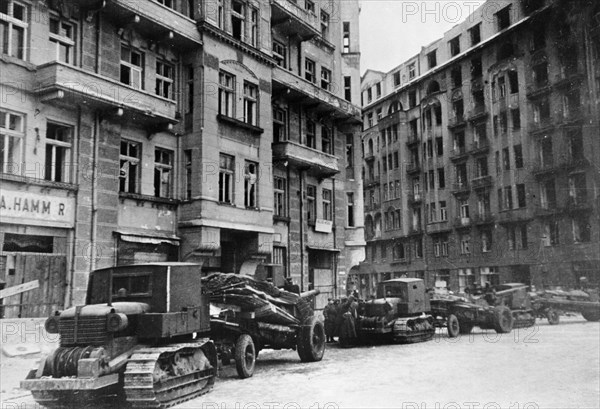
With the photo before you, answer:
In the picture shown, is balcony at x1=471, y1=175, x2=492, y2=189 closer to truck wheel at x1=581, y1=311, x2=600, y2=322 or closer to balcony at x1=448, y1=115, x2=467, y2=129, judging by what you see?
balcony at x1=448, y1=115, x2=467, y2=129

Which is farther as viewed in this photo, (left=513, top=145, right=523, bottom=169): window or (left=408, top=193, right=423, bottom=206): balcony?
(left=408, top=193, right=423, bottom=206): balcony

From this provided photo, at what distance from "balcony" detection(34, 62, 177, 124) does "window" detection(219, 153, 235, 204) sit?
289 cm

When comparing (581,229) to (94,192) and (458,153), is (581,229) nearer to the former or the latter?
(458,153)

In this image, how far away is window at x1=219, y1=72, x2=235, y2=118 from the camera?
2073 cm

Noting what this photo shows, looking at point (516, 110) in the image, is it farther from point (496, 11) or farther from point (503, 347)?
point (503, 347)

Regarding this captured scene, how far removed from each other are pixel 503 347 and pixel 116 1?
1643cm

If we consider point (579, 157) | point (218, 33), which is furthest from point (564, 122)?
point (218, 33)

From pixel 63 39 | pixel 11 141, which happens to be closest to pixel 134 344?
pixel 11 141

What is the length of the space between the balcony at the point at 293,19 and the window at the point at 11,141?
43.1 feet

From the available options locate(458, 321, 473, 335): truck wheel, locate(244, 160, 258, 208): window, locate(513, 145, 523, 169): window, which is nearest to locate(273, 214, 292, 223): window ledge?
locate(244, 160, 258, 208): window

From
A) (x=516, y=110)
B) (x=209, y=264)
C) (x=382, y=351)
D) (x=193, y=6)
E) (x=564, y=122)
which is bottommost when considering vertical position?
(x=382, y=351)

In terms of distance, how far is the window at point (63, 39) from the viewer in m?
15.7

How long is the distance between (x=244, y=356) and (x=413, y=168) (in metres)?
13.4

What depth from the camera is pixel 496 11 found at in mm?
17672
